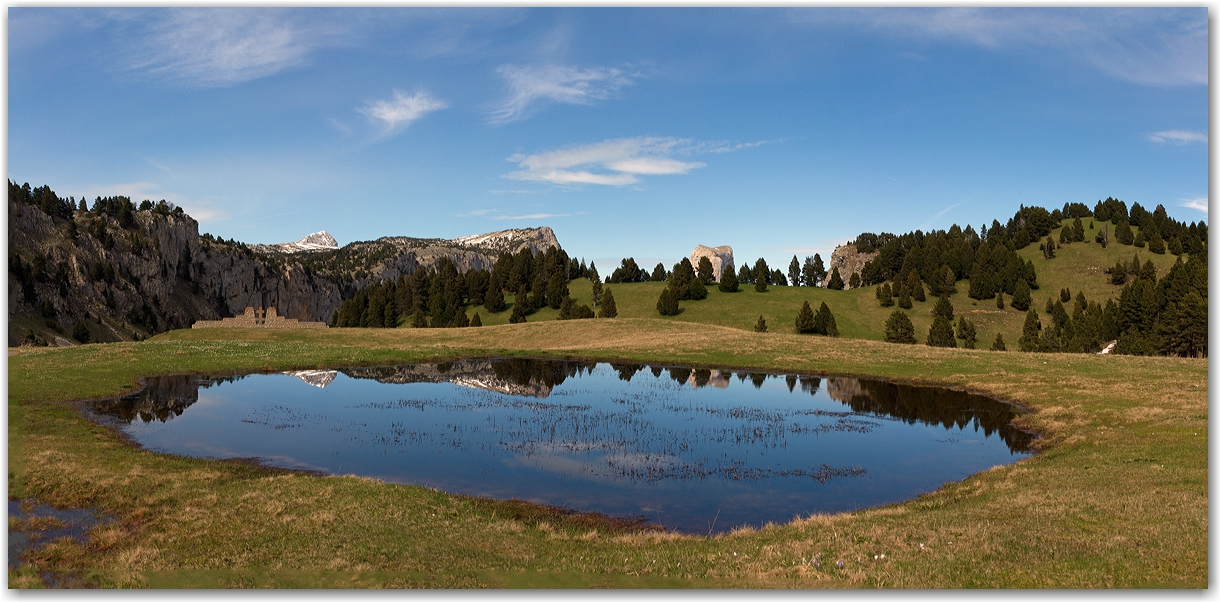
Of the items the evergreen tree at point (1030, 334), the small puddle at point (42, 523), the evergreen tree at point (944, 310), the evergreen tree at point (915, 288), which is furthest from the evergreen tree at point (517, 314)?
the small puddle at point (42, 523)

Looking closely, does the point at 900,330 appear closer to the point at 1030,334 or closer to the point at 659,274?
the point at 1030,334

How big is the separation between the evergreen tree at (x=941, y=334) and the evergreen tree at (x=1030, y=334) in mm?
9660

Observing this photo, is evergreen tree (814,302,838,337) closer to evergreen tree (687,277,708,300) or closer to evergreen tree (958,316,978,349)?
evergreen tree (958,316,978,349)

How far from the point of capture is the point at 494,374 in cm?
5550

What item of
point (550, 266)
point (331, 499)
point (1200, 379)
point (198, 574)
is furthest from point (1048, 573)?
point (550, 266)

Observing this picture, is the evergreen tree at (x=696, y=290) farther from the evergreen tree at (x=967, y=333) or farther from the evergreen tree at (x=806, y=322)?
the evergreen tree at (x=967, y=333)

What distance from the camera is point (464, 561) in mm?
13547

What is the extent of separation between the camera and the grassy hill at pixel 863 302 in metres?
125

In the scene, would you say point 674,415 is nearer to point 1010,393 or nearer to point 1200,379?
point 1010,393

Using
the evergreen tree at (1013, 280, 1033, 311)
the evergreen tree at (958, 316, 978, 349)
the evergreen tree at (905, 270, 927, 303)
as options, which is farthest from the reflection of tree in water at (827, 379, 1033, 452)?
the evergreen tree at (1013, 280, 1033, 311)

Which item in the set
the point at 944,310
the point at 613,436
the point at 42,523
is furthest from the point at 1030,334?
the point at 42,523

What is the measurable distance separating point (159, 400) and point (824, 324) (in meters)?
98.5

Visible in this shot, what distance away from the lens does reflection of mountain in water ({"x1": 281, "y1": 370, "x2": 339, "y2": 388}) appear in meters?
48.5

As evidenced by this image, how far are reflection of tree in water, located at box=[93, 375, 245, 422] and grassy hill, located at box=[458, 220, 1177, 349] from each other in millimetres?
75163
